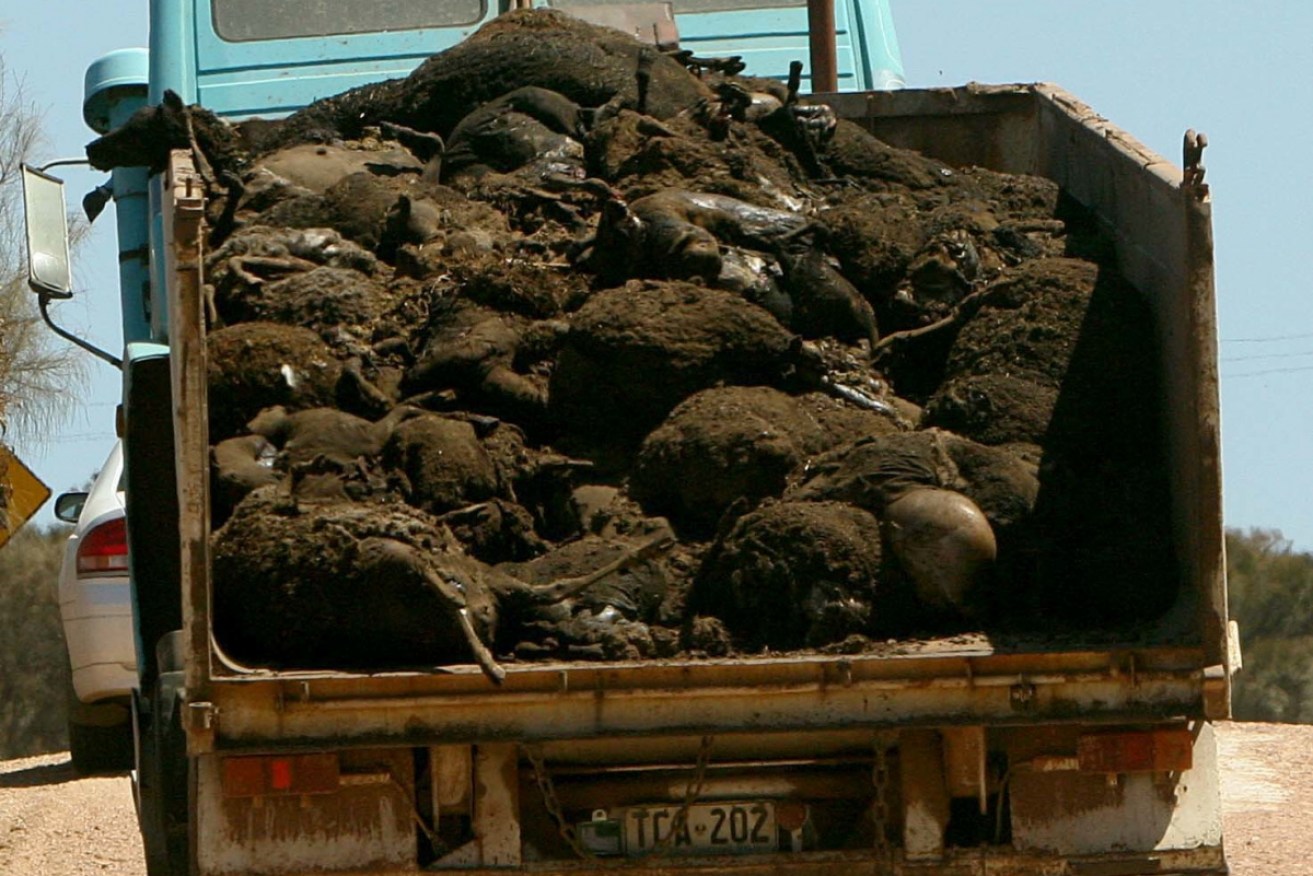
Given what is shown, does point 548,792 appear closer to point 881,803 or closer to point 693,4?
point 881,803

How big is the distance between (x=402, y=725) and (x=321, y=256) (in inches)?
71.3

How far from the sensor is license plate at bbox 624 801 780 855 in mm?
4625

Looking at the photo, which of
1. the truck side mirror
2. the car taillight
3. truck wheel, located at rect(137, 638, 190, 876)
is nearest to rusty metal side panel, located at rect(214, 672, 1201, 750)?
truck wheel, located at rect(137, 638, 190, 876)

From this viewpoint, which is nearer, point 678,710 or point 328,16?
point 678,710

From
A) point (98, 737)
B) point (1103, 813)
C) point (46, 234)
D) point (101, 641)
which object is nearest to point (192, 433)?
point (1103, 813)

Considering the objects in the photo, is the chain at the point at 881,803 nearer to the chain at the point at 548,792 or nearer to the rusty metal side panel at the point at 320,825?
the chain at the point at 548,792

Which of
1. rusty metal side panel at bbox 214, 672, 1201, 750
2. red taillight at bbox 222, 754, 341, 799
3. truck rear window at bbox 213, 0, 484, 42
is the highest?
truck rear window at bbox 213, 0, 484, 42

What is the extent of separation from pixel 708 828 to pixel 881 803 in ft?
1.16

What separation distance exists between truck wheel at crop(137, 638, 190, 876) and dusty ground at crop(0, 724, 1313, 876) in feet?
7.32

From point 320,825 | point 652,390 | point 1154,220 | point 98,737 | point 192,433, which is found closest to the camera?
point 192,433

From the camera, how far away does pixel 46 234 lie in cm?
697

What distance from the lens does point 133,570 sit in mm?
5504

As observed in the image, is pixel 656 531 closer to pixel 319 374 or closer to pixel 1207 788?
pixel 319 374

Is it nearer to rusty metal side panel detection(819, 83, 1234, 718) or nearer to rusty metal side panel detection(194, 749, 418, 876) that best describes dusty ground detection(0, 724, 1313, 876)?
rusty metal side panel detection(819, 83, 1234, 718)
